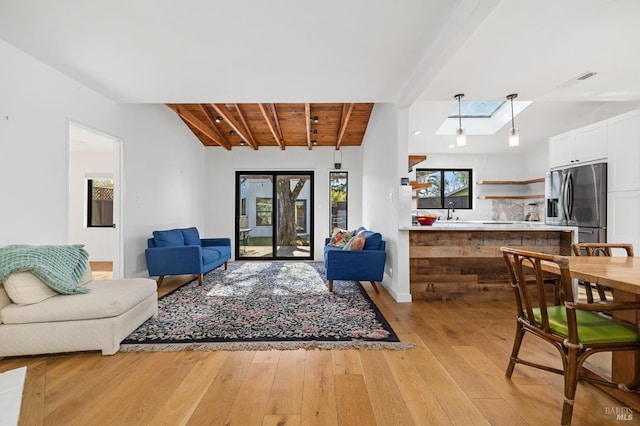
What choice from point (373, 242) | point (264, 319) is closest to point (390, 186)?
point (373, 242)

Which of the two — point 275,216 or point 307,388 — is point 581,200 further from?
point 275,216

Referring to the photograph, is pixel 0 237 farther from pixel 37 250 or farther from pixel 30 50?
pixel 30 50

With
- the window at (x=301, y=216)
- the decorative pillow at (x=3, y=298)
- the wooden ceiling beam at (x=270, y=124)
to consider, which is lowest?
the decorative pillow at (x=3, y=298)

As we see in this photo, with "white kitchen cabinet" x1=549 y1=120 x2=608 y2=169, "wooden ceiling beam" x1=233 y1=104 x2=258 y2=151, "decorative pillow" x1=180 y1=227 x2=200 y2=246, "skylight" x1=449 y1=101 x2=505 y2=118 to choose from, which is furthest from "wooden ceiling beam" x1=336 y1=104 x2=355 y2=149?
"decorative pillow" x1=180 y1=227 x2=200 y2=246

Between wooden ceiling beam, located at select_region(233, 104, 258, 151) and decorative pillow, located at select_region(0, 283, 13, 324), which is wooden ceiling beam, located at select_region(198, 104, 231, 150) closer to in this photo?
wooden ceiling beam, located at select_region(233, 104, 258, 151)

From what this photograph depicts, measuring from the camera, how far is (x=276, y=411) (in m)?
1.73

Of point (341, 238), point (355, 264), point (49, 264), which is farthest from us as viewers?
point (341, 238)

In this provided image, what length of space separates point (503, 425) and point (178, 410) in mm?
1744

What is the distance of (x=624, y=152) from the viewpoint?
12.6 ft

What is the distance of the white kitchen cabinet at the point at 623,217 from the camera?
3.68 m

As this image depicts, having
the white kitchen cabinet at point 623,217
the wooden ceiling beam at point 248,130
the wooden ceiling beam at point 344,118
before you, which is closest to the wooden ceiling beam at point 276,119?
the wooden ceiling beam at point 248,130

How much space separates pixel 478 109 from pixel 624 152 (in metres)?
2.33

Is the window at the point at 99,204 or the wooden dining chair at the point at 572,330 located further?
the window at the point at 99,204

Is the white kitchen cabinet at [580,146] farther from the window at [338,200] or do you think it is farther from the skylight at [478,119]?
the window at [338,200]
